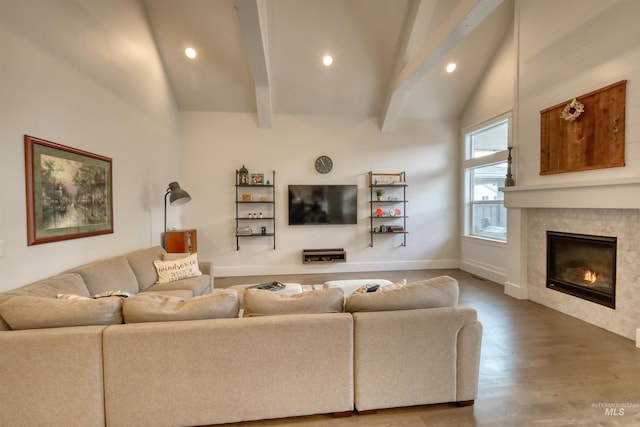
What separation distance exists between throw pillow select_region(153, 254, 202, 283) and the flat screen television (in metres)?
2.26

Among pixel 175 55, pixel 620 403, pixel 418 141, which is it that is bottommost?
pixel 620 403

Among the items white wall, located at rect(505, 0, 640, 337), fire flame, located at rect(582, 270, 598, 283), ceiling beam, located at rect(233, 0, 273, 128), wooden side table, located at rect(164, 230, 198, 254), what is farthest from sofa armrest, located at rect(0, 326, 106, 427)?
fire flame, located at rect(582, 270, 598, 283)

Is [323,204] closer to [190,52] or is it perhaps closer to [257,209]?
[257,209]

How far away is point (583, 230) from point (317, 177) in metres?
4.09

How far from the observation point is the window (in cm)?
497

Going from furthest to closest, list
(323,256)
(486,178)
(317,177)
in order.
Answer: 1. (317,177)
2. (323,256)
3. (486,178)

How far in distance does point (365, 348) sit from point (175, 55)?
5.14 metres

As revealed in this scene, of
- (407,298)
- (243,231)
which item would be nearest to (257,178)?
(243,231)

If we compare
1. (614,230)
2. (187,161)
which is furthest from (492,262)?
(187,161)

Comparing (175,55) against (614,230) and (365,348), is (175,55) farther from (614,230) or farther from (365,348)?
(614,230)

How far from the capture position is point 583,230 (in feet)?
11.1

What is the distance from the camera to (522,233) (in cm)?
418

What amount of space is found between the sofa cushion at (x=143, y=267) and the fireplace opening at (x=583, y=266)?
5112 mm

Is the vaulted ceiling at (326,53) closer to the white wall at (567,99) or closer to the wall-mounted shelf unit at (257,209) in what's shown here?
the white wall at (567,99)
